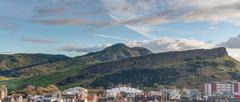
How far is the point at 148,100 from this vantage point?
150 metres

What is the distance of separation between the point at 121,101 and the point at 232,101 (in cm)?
4507

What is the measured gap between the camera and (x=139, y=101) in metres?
148

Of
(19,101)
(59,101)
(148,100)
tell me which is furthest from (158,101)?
(19,101)

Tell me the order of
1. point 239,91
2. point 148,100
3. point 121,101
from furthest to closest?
1. point 239,91
2. point 148,100
3. point 121,101

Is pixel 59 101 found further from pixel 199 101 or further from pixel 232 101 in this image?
pixel 232 101

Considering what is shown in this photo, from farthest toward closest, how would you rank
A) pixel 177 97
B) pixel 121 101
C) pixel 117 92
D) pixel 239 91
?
pixel 239 91 < pixel 117 92 < pixel 177 97 < pixel 121 101

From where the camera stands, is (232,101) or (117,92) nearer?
(232,101)

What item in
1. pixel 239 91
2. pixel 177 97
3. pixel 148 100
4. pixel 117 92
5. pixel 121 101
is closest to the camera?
pixel 121 101

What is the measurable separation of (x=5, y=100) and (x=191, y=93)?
8975cm

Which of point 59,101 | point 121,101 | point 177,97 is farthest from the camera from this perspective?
point 177,97

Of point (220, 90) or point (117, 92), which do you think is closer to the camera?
point (117, 92)

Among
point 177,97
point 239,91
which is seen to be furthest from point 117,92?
point 239,91

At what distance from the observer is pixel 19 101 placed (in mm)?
128625

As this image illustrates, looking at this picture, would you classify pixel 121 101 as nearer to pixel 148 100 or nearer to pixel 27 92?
pixel 148 100
